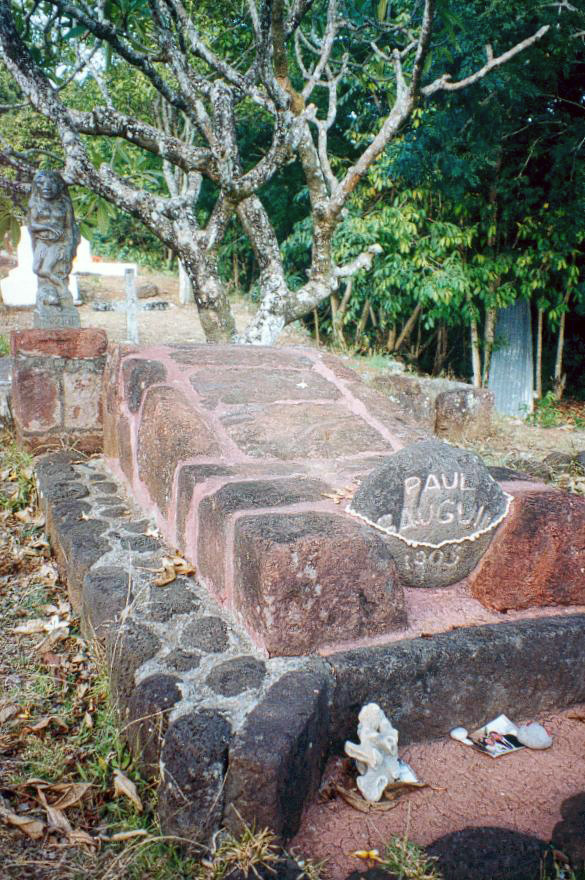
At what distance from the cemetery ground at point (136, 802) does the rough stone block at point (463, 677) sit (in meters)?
0.08

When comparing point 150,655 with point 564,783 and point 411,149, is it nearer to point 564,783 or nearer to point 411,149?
point 564,783

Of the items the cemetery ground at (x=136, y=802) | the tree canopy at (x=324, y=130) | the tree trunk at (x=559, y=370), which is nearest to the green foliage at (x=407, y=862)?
the cemetery ground at (x=136, y=802)

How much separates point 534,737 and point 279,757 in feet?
2.82

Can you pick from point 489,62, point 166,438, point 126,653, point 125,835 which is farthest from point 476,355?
point 125,835

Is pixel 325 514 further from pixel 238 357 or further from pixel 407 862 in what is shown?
pixel 238 357

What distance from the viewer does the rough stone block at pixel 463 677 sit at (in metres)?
1.78

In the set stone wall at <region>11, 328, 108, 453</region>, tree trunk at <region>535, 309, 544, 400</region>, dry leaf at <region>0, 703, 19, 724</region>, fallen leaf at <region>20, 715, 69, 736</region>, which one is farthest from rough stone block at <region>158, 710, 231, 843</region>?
tree trunk at <region>535, 309, 544, 400</region>

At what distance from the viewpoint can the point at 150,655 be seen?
6.18ft

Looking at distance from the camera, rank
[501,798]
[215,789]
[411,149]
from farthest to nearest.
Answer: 1. [411,149]
2. [501,798]
3. [215,789]

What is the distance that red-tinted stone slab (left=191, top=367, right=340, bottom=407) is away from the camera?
9.25 feet

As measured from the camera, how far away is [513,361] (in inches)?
332

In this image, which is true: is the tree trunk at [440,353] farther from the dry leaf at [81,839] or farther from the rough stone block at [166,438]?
the dry leaf at [81,839]

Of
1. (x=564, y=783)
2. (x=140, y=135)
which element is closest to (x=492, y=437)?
(x=140, y=135)

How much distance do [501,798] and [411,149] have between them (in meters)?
7.01
